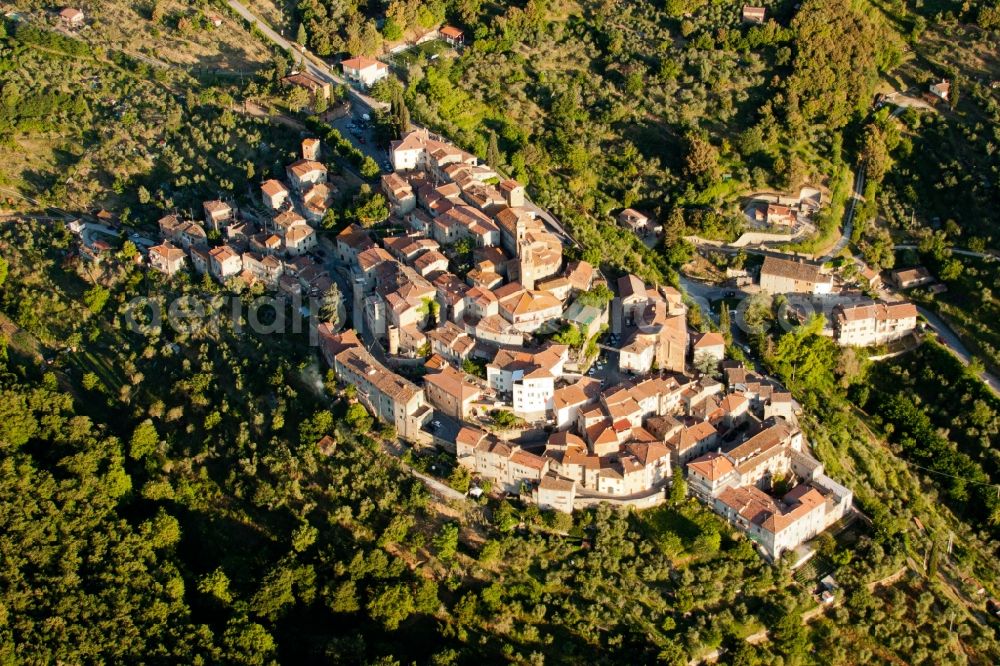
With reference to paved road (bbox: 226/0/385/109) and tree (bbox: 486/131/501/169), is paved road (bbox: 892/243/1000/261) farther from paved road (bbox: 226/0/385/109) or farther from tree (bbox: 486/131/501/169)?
paved road (bbox: 226/0/385/109)

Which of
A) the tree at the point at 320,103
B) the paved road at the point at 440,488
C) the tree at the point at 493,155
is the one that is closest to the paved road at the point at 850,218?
the tree at the point at 493,155

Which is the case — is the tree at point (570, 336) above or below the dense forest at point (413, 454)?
above

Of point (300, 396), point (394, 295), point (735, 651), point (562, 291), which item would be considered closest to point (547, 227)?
point (562, 291)

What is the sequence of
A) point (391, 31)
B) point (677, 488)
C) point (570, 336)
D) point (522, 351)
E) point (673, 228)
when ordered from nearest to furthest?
point (677, 488) < point (522, 351) < point (570, 336) < point (673, 228) < point (391, 31)

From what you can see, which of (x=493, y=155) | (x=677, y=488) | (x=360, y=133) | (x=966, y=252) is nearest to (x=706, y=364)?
(x=677, y=488)

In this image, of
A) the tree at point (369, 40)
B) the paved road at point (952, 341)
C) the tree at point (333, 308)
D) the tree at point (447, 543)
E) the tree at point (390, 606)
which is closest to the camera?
the tree at point (390, 606)

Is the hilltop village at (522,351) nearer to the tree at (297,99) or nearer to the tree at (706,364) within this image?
the tree at (706,364)

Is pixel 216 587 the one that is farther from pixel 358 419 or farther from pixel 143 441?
pixel 358 419

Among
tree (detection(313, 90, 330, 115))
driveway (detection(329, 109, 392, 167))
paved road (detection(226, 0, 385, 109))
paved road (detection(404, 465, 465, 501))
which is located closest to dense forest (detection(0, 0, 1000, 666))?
paved road (detection(404, 465, 465, 501))
